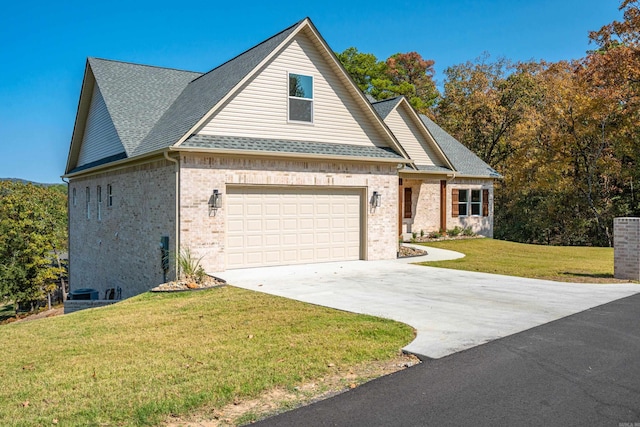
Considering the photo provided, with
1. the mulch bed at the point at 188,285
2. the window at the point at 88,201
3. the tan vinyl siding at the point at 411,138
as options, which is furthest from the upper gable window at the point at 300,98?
the window at the point at 88,201

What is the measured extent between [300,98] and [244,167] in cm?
301

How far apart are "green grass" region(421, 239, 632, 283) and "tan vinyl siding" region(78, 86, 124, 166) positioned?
11427 millimetres

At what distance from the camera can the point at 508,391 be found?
518cm

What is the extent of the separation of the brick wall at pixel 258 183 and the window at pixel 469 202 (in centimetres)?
1047

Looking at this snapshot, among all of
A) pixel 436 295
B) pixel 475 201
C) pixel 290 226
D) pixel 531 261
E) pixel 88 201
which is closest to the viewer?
pixel 436 295

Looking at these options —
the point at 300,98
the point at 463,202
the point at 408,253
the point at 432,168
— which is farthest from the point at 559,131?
the point at 300,98

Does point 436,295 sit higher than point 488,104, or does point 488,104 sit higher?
point 488,104

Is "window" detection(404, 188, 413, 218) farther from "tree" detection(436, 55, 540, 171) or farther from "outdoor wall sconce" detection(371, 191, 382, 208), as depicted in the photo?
"tree" detection(436, 55, 540, 171)

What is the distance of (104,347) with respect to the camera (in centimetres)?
716

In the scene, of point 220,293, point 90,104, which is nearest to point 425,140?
point 90,104

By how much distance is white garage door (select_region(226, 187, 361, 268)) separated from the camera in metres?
14.5

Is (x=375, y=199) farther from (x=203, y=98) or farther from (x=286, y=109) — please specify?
(x=203, y=98)

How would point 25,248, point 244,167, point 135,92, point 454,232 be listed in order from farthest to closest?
1. point 25,248
2. point 454,232
3. point 135,92
4. point 244,167

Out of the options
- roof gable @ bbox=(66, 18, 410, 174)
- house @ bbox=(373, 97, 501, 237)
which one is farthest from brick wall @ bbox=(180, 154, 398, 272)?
house @ bbox=(373, 97, 501, 237)
